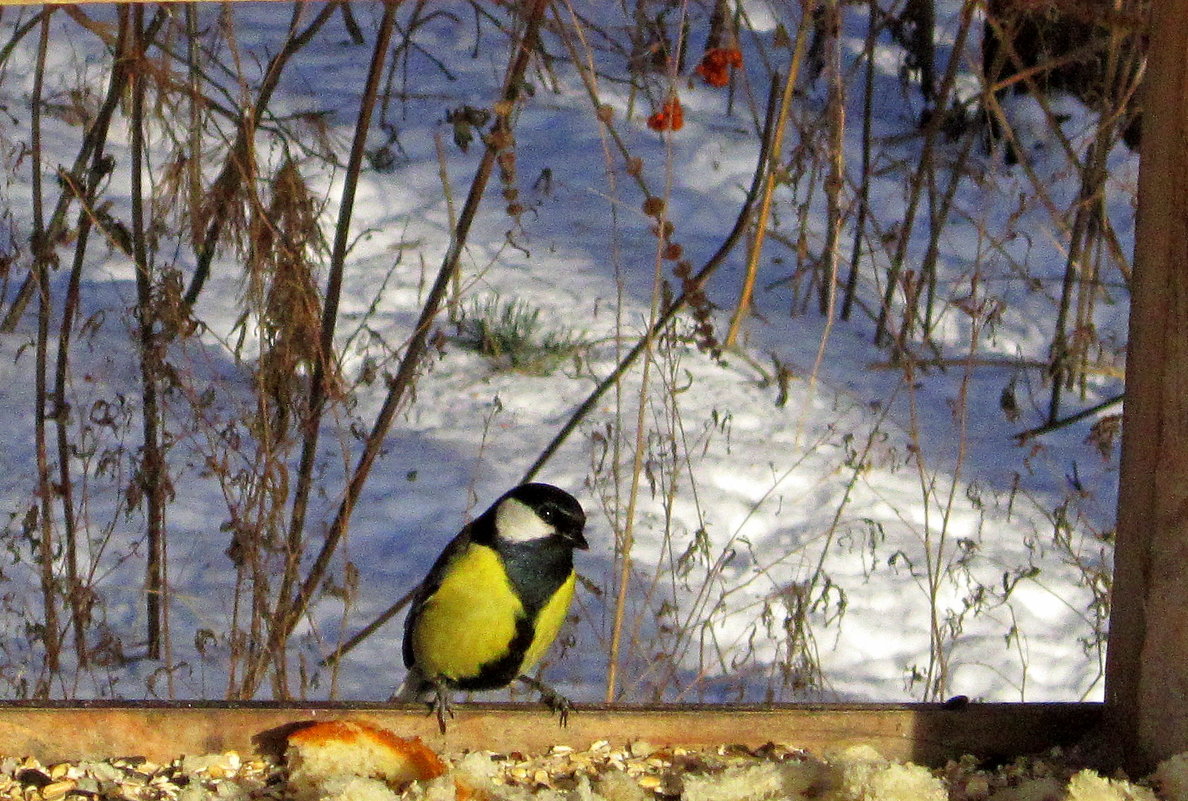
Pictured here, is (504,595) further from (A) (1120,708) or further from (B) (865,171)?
(B) (865,171)

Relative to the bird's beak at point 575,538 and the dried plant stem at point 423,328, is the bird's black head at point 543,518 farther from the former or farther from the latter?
the dried plant stem at point 423,328

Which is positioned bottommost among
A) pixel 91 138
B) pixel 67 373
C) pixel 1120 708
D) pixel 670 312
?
pixel 1120 708

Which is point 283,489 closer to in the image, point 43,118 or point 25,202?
point 25,202

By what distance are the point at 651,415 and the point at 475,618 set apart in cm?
273

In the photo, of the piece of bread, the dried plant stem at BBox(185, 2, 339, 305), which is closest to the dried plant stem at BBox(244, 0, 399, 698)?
the dried plant stem at BBox(185, 2, 339, 305)

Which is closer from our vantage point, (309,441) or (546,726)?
(546,726)

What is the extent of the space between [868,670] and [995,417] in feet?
6.16

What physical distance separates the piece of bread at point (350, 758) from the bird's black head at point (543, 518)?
86 cm

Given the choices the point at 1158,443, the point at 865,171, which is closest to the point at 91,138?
the point at 865,171

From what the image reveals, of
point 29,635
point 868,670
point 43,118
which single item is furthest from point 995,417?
point 43,118

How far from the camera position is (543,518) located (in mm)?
2807

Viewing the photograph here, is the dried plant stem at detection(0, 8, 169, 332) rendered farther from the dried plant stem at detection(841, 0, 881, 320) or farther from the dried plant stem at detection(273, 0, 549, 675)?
the dried plant stem at detection(841, 0, 881, 320)

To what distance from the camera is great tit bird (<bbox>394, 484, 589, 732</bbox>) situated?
2.75 meters

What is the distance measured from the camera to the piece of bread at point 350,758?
188 cm
